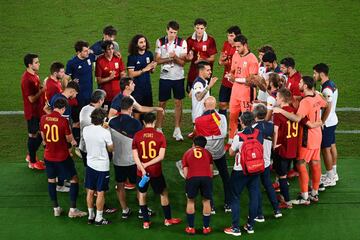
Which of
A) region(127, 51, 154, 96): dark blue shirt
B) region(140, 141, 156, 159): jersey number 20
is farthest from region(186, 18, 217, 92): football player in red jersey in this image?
region(140, 141, 156, 159): jersey number 20

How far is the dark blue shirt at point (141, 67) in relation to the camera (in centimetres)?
1252

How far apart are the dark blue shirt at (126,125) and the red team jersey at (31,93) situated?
2.44m

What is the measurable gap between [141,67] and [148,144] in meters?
3.38

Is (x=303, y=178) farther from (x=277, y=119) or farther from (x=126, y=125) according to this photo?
(x=126, y=125)

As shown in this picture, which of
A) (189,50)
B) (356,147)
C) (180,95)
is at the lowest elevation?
(356,147)

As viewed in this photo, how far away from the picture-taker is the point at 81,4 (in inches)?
771

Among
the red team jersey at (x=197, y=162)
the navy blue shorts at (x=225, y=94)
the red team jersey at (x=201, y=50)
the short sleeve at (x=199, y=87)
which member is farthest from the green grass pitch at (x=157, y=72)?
the short sleeve at (x=199, y=87)

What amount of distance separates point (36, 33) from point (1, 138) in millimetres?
5480

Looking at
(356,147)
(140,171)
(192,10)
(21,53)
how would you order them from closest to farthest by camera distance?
1. (140,171)
2. (356,147)
3. (21,53)
4. (192,10)

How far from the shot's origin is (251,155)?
9.30m

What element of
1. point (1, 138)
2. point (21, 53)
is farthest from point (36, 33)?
point (1, 138)

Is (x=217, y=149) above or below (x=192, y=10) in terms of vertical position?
below

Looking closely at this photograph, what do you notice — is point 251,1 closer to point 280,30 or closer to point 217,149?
point 280,30

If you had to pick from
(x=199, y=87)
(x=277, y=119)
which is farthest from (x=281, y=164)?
(x=199, y=87)
